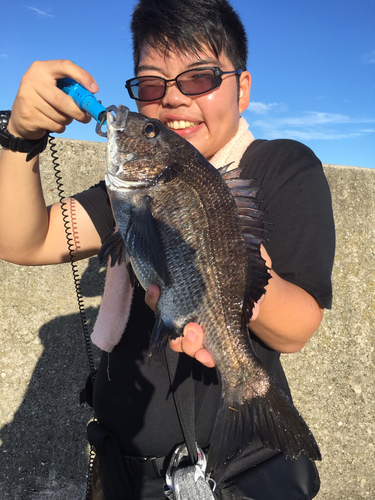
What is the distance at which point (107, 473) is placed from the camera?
193cm

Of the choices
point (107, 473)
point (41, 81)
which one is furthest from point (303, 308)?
point (41, 81)

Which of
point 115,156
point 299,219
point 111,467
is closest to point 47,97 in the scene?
point 115,156

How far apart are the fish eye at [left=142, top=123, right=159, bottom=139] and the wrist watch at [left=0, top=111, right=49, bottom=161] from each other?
0.50 meters

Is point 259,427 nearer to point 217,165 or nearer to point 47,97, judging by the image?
point 217,165

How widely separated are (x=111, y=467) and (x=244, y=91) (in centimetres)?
235

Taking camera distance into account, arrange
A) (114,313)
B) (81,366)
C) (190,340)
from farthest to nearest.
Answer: (81,366)
(114,313)
(190,340)

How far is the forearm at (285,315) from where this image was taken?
1.58 metres

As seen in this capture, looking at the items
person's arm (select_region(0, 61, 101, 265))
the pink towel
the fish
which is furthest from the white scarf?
the fish

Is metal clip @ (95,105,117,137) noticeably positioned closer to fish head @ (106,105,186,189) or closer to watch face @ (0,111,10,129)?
fish head @ (106,105,186,189)

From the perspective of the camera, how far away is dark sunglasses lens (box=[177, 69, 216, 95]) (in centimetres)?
187

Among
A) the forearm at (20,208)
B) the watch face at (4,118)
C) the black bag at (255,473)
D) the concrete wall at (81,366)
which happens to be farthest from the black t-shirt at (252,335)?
the concrete wall at (81,366)

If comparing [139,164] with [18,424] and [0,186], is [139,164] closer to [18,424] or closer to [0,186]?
[0,186]

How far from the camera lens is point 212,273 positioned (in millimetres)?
1464

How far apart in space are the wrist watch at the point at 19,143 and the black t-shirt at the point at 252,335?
0.94 m
